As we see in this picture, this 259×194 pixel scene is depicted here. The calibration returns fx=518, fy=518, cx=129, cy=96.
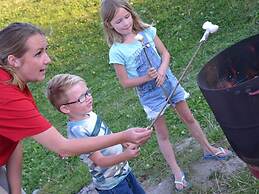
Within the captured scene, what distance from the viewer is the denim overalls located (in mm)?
3695

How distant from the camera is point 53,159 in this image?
5.75 m

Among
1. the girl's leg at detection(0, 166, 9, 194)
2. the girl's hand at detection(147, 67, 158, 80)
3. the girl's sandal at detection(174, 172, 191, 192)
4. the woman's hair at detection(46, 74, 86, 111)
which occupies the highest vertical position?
the woman's hair at detection(46, 74, 86, 111)

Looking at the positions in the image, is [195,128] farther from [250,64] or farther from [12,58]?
[12,58]

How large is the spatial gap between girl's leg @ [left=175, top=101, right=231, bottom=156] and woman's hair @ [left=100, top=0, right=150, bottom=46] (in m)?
0.65

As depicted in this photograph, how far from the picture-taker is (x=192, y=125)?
3.98m

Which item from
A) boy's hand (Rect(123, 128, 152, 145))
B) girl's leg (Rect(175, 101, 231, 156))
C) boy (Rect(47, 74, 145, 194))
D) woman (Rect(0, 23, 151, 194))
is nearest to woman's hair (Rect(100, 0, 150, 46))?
girl's leg (Rect(175, 101, 231, 156))

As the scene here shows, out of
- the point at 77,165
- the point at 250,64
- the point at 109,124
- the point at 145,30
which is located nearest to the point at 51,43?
the point at 109,124

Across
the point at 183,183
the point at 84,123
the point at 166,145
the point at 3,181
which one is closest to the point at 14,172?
the point at 3,181

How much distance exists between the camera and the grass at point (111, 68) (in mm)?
4820

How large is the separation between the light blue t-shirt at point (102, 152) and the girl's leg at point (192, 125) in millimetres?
830

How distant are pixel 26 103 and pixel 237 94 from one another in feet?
3.50

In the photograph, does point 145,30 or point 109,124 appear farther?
point 109,124

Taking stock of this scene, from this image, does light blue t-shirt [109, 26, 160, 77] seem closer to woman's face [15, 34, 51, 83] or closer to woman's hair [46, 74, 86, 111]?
woman's hair [46, 74, 86, 111]

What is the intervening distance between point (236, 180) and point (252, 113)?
1198 millimetres
